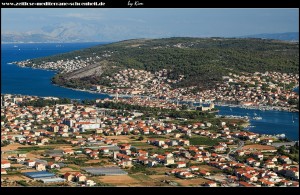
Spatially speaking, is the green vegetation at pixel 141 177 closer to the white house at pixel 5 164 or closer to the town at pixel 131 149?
the town at pixel 131 149

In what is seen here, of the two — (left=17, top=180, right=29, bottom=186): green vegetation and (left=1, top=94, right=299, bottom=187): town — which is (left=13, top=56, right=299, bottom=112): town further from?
(left=17, top=180, right=29, bottom=186): green vegetation

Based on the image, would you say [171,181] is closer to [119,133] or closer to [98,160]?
[98,160]

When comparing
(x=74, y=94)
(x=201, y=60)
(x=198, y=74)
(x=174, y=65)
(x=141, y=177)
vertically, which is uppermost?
(x=201, y=60)

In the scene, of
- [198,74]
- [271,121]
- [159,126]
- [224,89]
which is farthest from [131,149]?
[198,74]

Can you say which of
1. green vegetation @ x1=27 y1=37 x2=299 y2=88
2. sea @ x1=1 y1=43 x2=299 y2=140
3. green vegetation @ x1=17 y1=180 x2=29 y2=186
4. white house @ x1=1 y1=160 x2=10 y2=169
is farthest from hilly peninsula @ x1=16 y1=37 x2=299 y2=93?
green vegetation @ x1=17 y1=180 x2=29 y2=186

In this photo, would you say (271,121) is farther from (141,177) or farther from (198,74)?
(198,74)

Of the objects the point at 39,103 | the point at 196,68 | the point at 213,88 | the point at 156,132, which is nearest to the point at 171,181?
the point at 156,132
